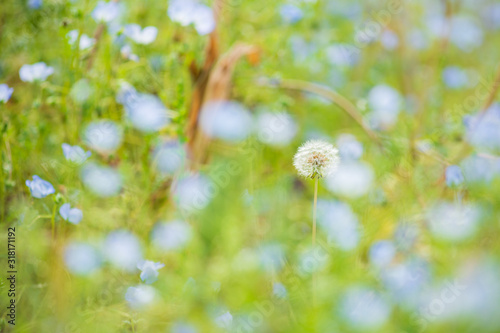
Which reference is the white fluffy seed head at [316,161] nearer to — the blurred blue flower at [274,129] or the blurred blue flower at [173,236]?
the blurred blue flower at [173,236]

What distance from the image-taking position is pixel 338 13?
2.05 m

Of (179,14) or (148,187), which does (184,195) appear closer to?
(148,187)

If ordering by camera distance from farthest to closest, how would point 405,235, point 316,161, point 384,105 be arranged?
point 384,105
point 405,235
point 316,161

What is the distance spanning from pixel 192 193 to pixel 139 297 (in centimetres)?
33

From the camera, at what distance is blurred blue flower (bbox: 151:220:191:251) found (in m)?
1.06

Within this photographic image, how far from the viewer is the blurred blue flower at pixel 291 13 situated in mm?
1594

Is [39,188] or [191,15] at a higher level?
[191,15]

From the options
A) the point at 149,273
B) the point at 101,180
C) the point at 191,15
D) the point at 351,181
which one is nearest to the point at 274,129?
the point at 351,181

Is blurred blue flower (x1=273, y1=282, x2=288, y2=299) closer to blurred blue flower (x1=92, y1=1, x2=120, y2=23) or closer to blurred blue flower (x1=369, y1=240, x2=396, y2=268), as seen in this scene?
blurred blue flower (x1=369, y1=240, x2=396, y2=268)

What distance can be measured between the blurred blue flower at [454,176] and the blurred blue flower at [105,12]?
92cm

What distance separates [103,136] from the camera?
3.99 feet

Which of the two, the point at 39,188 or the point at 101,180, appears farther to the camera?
the point at 101,180

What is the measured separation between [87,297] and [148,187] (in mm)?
315

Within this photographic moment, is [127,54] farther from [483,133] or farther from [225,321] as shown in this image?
[483,133]
